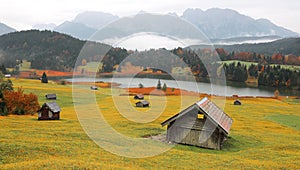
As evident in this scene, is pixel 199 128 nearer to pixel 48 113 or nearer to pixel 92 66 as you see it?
pixel 92 66

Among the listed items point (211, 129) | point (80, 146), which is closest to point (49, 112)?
point (80, 146)

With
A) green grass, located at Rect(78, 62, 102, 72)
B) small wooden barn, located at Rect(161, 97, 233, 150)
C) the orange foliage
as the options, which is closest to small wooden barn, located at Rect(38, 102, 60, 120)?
the orange foliage

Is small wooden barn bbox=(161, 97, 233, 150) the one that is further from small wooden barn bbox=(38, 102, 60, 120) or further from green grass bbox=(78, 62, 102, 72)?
small wooden barn bbox=(38, 102, 60, 120)

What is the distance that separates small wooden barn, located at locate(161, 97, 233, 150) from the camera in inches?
1118

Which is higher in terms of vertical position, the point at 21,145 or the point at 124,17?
the point at 124,17

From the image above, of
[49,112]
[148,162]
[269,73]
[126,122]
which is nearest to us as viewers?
[148,162]

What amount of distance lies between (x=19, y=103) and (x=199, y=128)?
32393 mm

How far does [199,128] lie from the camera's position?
94.3 feet

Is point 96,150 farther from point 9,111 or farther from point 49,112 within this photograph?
point 9,111

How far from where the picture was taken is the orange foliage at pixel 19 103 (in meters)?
47.0

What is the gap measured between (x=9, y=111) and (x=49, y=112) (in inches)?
323

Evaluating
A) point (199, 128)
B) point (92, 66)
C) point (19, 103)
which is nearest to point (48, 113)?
point (19, 103)

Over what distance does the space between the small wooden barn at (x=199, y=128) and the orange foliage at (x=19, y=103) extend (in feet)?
96.1

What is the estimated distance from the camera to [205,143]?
2872cm
